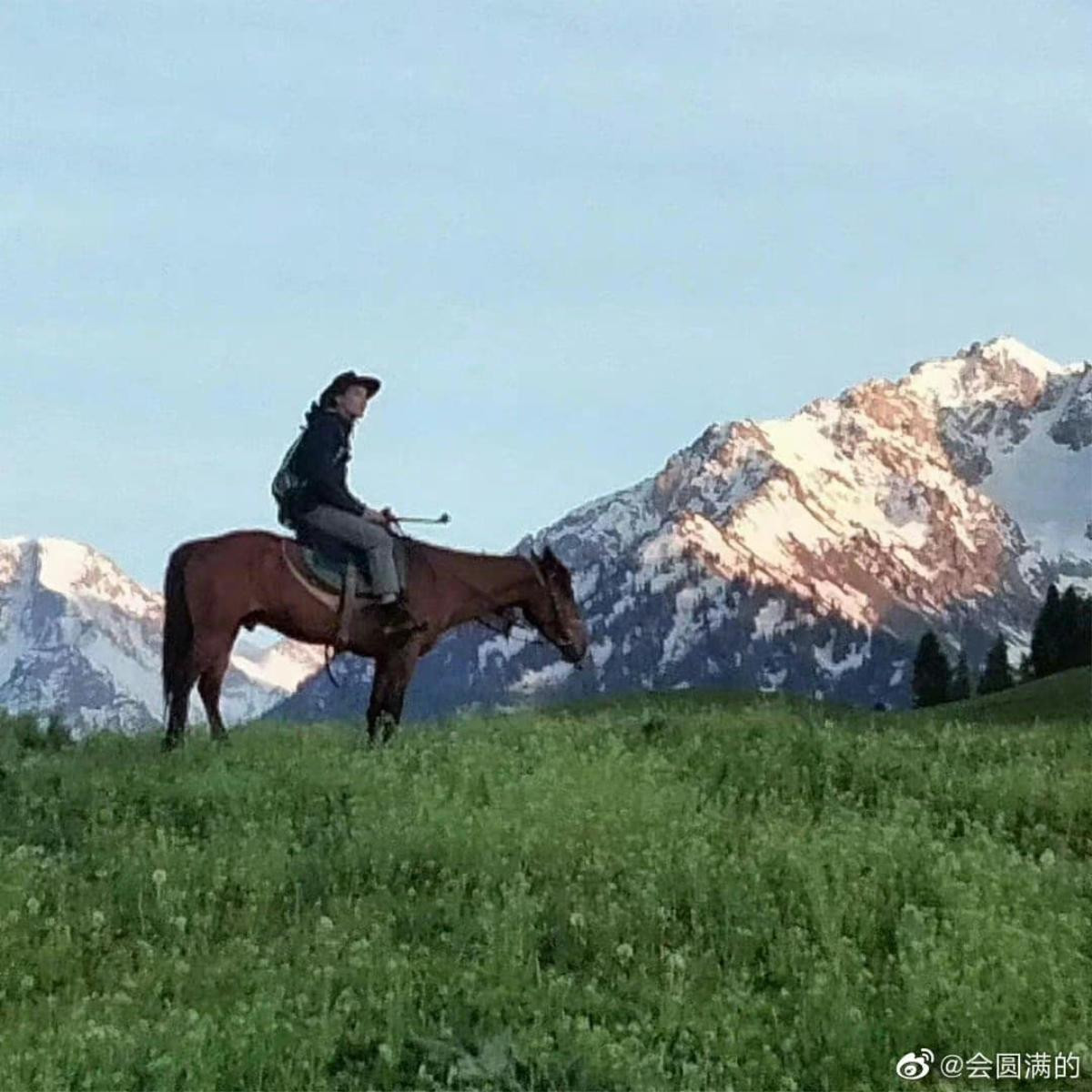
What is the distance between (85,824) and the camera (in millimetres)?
17141

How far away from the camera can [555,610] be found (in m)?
26.3

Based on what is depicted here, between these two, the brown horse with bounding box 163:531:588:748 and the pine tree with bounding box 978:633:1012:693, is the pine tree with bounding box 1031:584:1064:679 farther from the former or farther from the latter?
the brown horse with bounding box 163:531:588:748

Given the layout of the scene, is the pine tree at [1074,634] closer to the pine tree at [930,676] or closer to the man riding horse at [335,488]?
the pine tree at [930,676]

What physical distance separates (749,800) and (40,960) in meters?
6.60

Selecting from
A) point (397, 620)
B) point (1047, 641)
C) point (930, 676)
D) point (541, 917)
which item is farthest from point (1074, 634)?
point (541, 917)

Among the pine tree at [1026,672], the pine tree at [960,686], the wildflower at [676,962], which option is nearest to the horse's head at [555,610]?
the wildflower at [676,962]

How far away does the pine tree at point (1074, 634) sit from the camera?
358ft

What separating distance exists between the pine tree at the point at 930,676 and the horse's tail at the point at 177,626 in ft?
340

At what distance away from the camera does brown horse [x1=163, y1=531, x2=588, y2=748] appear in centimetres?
2345

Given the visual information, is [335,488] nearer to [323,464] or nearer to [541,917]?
[323,464]

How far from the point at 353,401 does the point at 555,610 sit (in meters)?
3.99

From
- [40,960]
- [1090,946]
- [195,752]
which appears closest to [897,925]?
[1090,946]

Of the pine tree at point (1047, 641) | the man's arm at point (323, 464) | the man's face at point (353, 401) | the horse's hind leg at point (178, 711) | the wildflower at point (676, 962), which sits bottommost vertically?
the wildflower at point (676, 962)

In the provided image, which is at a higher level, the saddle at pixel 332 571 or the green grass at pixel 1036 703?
the saddle at pixel 332 571
